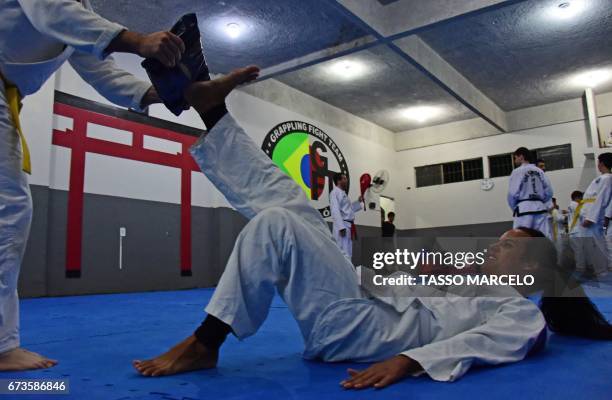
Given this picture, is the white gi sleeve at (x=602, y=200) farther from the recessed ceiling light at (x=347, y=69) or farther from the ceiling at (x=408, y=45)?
the recessed ceiling light at (x=347, y=69)

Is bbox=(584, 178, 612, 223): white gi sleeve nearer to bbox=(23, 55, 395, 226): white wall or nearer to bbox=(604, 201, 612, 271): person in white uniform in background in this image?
bbox=(604, 201, 612, 271): person in white uniform in background

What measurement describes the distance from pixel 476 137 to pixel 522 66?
10.7 ft

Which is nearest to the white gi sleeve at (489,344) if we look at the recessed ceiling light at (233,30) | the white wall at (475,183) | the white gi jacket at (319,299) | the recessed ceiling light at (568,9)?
the white gi jacket at (319,299)

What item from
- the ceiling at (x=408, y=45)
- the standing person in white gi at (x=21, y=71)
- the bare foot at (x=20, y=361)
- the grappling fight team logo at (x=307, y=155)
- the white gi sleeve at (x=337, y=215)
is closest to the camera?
the standing person in white gi at (x=21, y=71)

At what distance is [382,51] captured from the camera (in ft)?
25.4

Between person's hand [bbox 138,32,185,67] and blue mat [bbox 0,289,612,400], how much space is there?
0.96m

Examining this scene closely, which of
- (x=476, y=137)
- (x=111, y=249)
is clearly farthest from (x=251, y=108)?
(x=476, y=137)

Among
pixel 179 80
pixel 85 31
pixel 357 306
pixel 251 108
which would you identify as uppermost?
pixel 251 108

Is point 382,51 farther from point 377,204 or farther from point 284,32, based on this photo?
point 377,204

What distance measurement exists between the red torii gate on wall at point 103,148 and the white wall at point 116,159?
8 cm

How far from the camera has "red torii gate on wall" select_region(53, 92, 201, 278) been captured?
5953mm

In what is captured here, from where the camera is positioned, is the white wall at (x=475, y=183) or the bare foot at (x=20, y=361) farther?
the white wall at (x=475, y=183)

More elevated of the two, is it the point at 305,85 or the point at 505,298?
the point at 305,85

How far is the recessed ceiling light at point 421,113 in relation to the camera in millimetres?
10849
